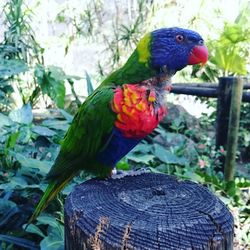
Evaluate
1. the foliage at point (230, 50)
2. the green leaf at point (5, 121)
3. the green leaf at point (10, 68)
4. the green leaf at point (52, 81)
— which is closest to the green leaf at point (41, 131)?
the green leaf at point (5, 121)

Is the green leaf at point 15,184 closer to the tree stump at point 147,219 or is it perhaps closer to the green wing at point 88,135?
the green wing at point 88,135

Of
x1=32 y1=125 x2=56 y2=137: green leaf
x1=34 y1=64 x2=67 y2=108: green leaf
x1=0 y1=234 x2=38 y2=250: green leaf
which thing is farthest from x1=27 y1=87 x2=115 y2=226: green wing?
x1=34 y1=64 x2=67 y2=108: green leaf

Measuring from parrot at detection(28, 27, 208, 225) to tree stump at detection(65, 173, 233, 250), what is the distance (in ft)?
0.58

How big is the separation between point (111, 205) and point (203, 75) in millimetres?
4246

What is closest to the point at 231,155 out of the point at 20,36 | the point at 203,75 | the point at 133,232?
the point at 133,232

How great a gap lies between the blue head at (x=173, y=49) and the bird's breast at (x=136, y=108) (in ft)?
0.26

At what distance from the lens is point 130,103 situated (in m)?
1.09

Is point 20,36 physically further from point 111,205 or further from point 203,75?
point 111,205

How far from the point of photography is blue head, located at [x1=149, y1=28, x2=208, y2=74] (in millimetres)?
1102

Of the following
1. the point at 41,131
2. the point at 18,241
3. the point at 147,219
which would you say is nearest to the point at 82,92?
the point at 41,131

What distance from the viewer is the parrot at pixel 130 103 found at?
1102 mm

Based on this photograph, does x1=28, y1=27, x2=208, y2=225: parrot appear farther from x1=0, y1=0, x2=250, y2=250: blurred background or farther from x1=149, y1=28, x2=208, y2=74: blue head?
x1=0, y1=0, x2=250, y2=250: blurred background

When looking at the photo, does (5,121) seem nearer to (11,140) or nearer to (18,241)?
(11,140)

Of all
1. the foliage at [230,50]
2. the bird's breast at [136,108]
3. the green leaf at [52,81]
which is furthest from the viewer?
the foliage at [230,50]
